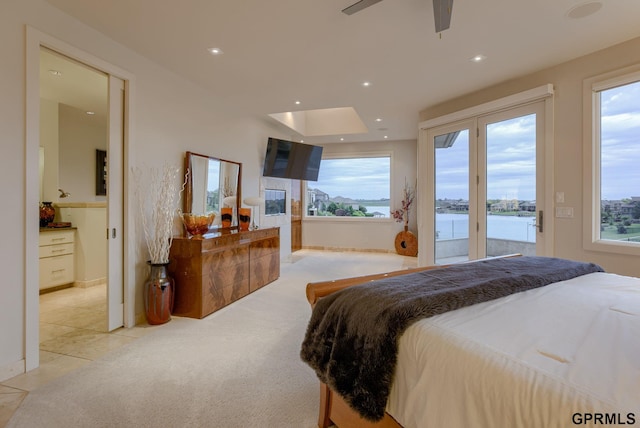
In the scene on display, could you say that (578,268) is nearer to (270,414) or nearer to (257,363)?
(270,414)

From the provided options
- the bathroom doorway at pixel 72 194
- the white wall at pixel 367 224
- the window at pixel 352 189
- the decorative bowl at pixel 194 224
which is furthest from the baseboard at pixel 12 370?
the window at pixel 352 189

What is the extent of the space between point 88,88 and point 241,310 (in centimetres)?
319

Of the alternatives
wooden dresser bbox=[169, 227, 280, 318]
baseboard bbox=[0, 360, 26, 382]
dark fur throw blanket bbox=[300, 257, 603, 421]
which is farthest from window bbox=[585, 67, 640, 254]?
baseboard bbox=[0, 360, 26, 382]

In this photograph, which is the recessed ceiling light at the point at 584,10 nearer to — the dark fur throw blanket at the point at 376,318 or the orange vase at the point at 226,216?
the dark fur throw blanket at the point at 376,318

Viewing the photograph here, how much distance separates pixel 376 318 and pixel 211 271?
8.14ft

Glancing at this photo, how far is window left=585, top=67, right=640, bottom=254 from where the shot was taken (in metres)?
2.76

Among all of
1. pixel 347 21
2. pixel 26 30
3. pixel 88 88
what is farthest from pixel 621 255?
pixel 88 88

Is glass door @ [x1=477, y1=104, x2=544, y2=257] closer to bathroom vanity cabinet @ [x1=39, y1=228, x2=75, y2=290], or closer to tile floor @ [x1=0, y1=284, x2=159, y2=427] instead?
tile floor @ [x1=0, y1=284, x2=159, y2=427]

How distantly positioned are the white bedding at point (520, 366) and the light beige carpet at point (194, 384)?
942 millimetres

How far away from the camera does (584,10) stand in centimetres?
229

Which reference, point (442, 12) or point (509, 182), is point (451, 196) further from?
point (442, 12)

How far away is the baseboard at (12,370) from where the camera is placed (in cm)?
201

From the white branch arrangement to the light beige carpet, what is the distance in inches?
29.5

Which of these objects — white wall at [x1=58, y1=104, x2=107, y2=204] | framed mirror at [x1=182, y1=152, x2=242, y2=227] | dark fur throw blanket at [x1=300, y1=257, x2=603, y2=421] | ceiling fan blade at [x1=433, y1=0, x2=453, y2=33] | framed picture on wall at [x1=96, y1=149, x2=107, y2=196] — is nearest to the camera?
dark fur throw blanket at [x1=300, y1=257, x2=603, y2=421]
